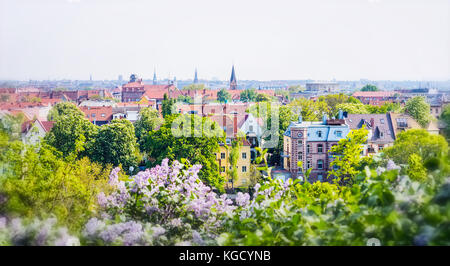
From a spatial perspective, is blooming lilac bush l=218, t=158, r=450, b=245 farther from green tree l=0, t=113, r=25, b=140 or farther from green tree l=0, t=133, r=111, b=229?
green tree l=0, t=113, r=25, b=140

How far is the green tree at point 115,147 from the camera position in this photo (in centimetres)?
1002

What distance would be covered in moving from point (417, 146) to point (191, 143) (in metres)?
5.23

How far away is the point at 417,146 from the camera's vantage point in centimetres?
345

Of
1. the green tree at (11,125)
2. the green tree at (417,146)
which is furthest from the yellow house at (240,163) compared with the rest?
the green tree at (11,125)

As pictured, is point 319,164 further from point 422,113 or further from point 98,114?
point 98,114

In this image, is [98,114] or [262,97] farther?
[262,97]

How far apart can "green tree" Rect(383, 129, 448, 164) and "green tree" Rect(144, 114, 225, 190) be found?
3027 millimetres

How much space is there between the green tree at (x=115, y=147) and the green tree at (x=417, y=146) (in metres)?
6.74

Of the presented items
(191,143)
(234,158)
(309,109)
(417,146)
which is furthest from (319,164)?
(309,109)

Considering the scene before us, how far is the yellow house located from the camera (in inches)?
287

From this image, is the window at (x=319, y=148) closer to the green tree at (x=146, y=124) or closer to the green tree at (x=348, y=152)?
the green tree at (x=348, y=152)

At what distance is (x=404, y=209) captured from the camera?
4.70 ft
